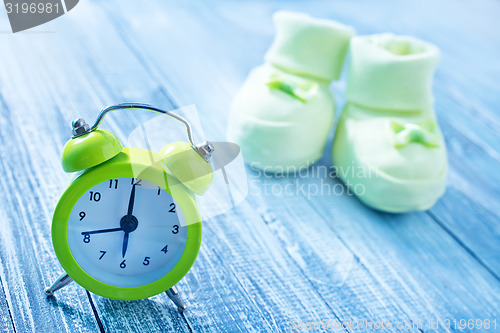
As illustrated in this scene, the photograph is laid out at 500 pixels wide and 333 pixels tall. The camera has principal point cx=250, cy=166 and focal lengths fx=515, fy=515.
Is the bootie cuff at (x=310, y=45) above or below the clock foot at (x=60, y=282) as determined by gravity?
above

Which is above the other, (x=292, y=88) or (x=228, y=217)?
(x=292, y=88)

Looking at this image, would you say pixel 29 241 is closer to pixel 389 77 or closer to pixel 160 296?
pixel 160 296

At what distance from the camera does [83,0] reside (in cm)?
144

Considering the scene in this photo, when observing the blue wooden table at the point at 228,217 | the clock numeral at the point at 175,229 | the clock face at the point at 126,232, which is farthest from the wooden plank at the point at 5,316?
the clock numeral at the point at 175,229

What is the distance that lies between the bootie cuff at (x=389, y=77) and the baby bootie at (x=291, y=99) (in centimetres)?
5

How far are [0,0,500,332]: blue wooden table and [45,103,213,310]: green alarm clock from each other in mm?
64

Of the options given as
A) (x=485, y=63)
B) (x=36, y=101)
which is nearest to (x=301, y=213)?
(x=36, y=101)

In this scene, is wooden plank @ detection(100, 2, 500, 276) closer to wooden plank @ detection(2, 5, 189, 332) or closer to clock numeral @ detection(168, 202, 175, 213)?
wooden plank @ detection(2, 5, 189, 332)

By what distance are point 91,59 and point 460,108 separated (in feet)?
3.18

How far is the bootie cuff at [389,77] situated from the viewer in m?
1.00

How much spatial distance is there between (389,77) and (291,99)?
0.20 m

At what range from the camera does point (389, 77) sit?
1012mm

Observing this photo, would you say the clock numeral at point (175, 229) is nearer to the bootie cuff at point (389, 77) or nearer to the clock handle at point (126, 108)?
the clock handle at point (126, 108)

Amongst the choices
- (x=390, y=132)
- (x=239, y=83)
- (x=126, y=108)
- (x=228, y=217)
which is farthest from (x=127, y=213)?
(x=239, y=83)
